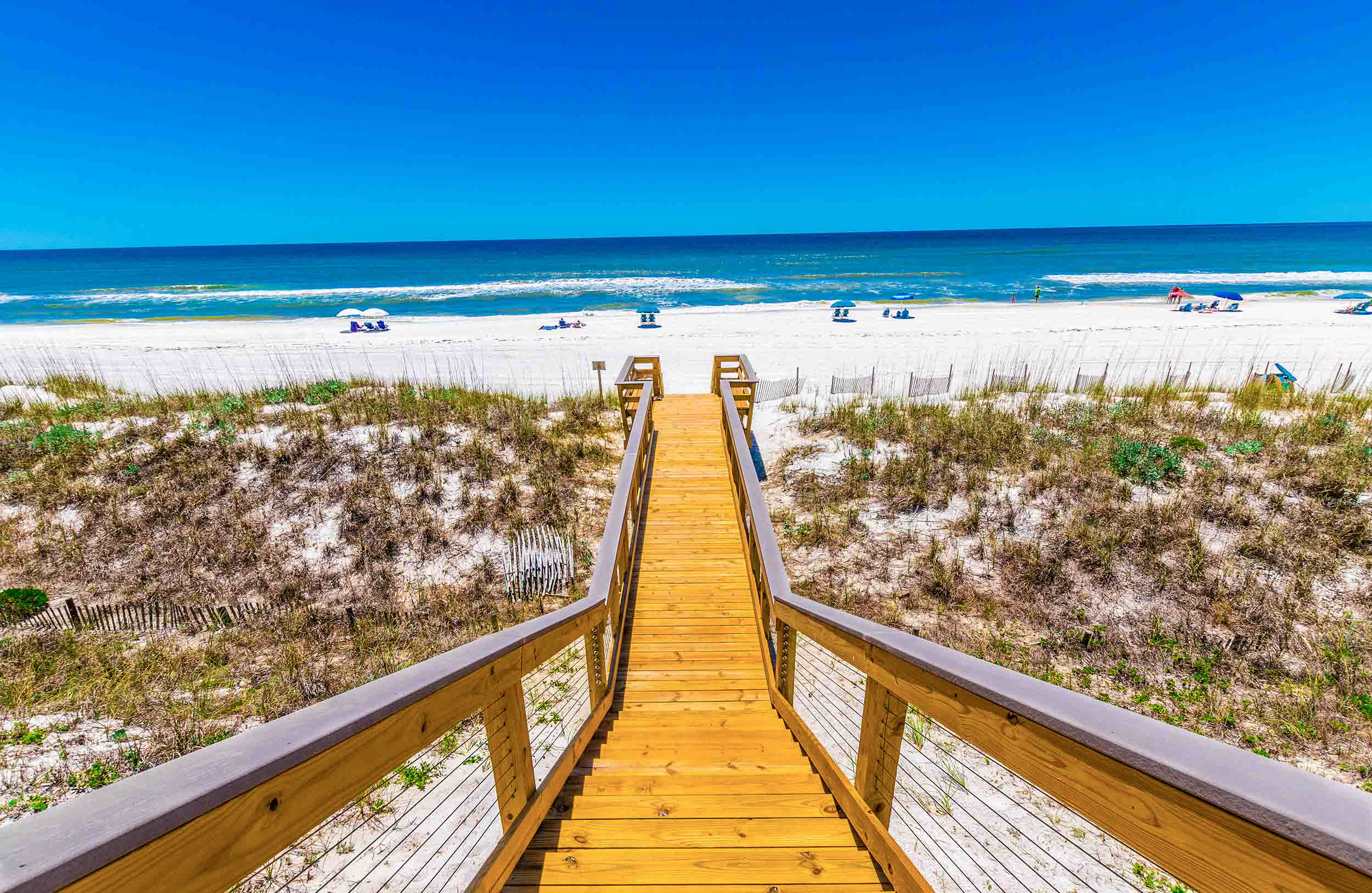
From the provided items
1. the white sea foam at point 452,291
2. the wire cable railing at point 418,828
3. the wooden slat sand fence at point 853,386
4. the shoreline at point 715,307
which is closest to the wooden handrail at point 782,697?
the wire cable railing at point 418,828

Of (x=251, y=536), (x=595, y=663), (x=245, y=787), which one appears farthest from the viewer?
(x=251, y=536)

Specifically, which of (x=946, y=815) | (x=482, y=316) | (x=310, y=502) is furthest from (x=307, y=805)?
(x=482, y=316)

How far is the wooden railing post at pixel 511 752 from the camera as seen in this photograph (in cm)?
223

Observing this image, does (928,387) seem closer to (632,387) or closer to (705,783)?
(632,387)

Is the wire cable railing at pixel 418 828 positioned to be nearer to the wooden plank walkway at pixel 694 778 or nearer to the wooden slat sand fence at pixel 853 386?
the wooden plank walkway at pixel 694 778

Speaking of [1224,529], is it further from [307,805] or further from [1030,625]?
[307,805]

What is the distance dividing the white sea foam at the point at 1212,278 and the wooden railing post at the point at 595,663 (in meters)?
55.0

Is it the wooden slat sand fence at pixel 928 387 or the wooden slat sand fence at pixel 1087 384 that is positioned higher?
the wooden slat sand fence at pixel 1087 384

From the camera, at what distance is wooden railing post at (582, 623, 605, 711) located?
3.66 metres

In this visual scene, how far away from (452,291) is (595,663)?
165 feet

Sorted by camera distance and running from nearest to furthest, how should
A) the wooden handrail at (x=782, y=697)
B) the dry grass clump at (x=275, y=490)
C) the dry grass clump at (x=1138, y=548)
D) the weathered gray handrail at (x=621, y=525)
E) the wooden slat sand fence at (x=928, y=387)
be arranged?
the wooden handrail at (x=782, y=697)
the weathered gray handrail at (x=621, y=525)
the dry grass clump at (x=1138, y=548)
the dry grass clump at (x=275, y=490)
the wooden slat sand fence at (x=928, y=387)

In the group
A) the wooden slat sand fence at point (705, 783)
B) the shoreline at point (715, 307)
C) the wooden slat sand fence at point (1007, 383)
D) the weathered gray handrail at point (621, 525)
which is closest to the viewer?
the wooden slat sand fence at point (705, 783)

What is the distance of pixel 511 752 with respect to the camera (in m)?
2.31

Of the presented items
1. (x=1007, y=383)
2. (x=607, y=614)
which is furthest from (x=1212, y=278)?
(x=607, y=614)
